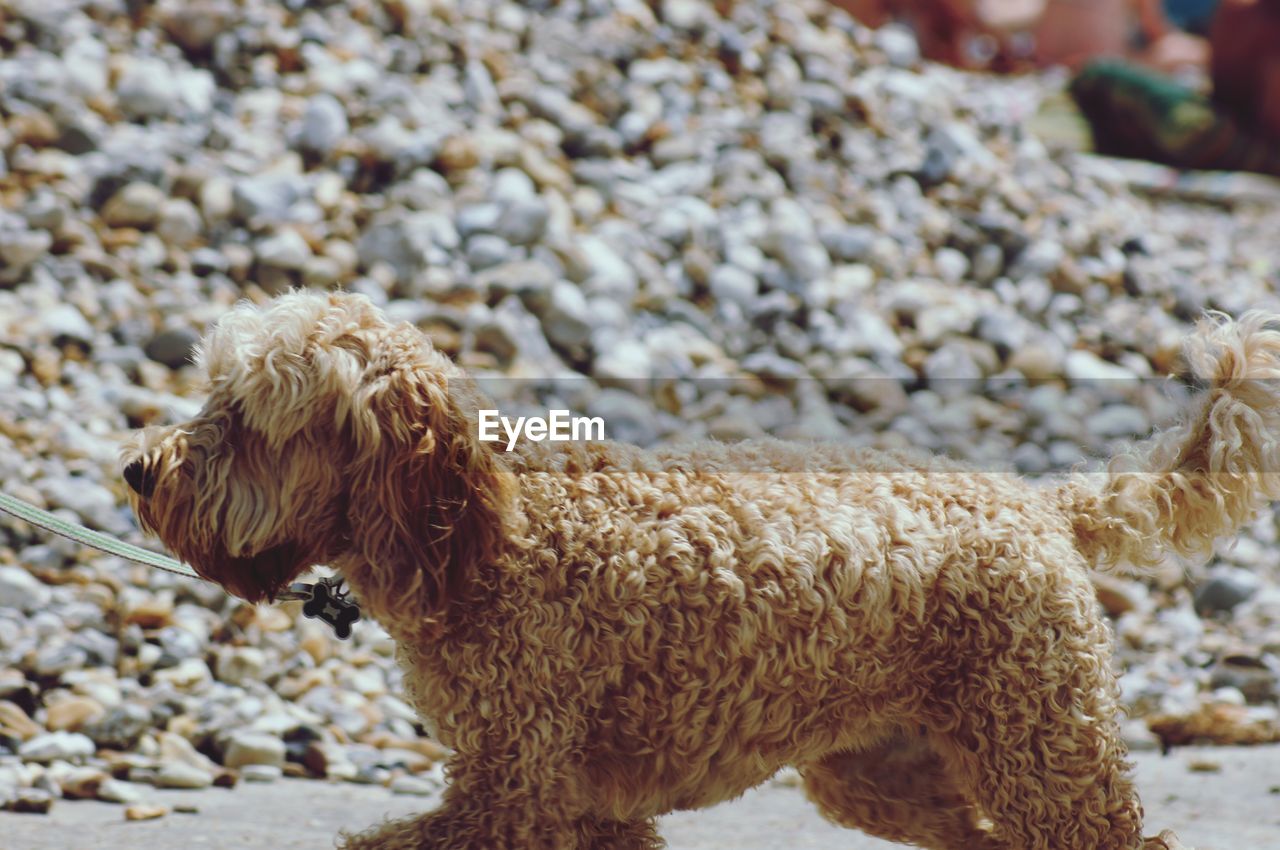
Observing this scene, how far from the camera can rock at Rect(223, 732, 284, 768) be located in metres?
5.65

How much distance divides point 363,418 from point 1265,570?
6553 mm

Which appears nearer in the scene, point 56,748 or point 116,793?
point 116,793

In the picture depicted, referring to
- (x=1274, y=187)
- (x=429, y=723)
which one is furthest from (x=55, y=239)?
(x=1274, y=187)

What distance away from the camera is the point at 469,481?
3.57 metres

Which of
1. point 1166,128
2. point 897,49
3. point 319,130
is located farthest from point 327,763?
point 1166,128

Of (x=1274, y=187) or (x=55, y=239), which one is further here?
(x=1274, y=187)

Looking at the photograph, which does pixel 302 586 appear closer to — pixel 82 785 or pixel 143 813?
pixel 143 813

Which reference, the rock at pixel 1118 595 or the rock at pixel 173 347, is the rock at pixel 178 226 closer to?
the rock at pixel 173 347

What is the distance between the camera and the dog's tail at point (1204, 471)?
4.02 meters

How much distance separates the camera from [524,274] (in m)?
8.80

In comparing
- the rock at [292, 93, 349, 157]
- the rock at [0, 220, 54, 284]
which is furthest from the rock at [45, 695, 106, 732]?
the rock at [292, 93, 349, 157]

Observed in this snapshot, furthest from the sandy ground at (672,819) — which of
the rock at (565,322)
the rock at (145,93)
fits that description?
the rock at (145,93)

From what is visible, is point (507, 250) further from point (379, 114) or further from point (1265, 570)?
point (1265, 570)

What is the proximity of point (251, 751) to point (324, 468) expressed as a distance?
246 centimetres
